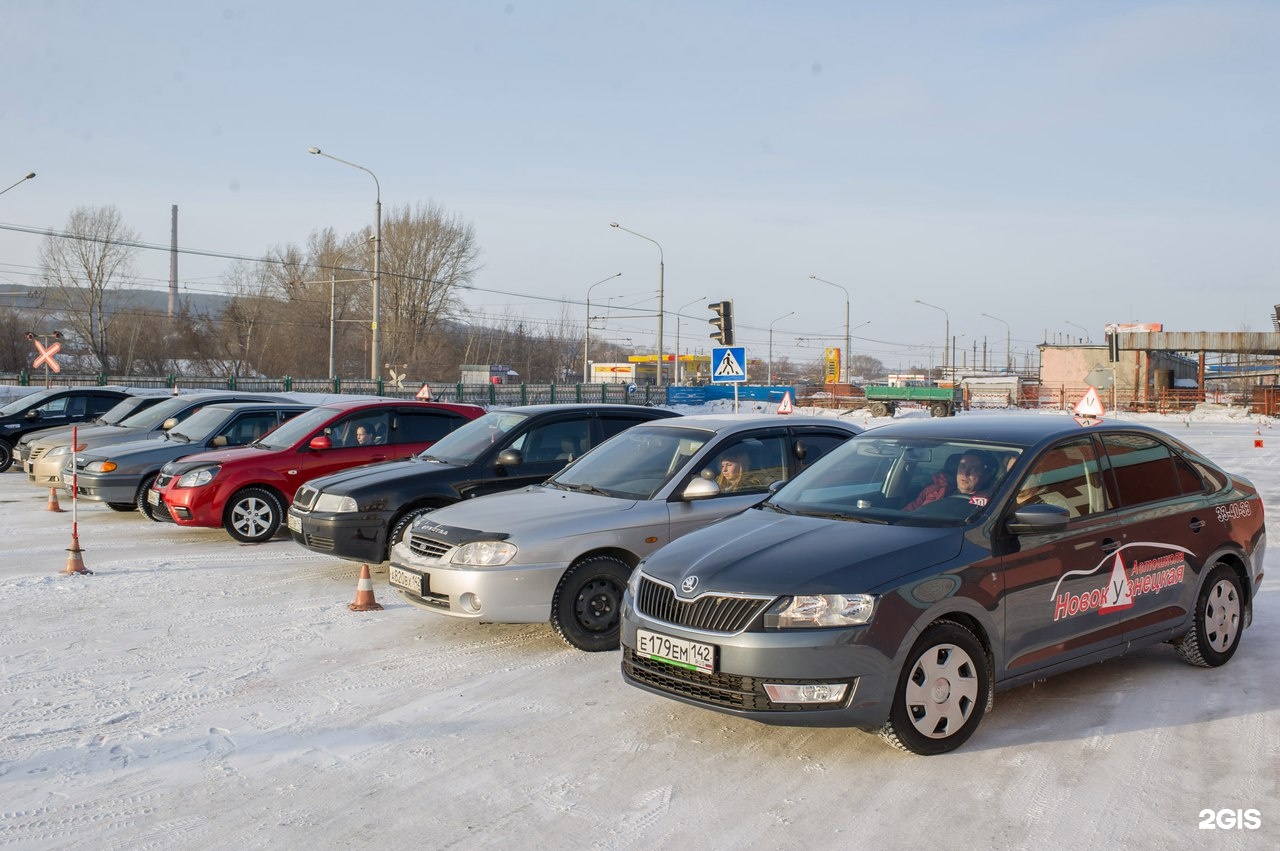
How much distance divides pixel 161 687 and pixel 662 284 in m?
33.1

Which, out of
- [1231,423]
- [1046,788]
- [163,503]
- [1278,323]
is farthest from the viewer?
[1278,323]

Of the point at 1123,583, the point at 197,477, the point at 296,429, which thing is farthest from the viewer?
the point at 296,429

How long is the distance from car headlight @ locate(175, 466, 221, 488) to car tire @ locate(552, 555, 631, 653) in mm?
6116

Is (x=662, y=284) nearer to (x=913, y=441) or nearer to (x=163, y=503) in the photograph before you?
(x=163, y=503)

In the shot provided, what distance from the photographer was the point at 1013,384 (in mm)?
65625

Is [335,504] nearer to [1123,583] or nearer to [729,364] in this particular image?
[1123,583]

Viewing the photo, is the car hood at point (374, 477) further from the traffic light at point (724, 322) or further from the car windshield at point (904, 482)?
the traffic light at point (724, 322)

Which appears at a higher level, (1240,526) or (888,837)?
(1240,526)

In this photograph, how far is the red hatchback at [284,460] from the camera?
11.5m

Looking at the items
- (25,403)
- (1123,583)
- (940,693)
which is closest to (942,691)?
(940,693)

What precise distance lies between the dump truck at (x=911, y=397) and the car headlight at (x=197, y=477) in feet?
150

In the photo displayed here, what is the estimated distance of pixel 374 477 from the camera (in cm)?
930

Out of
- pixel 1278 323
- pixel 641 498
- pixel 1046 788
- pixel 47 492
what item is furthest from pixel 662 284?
pixel 1278 323

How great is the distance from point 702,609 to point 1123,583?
2517 mm
